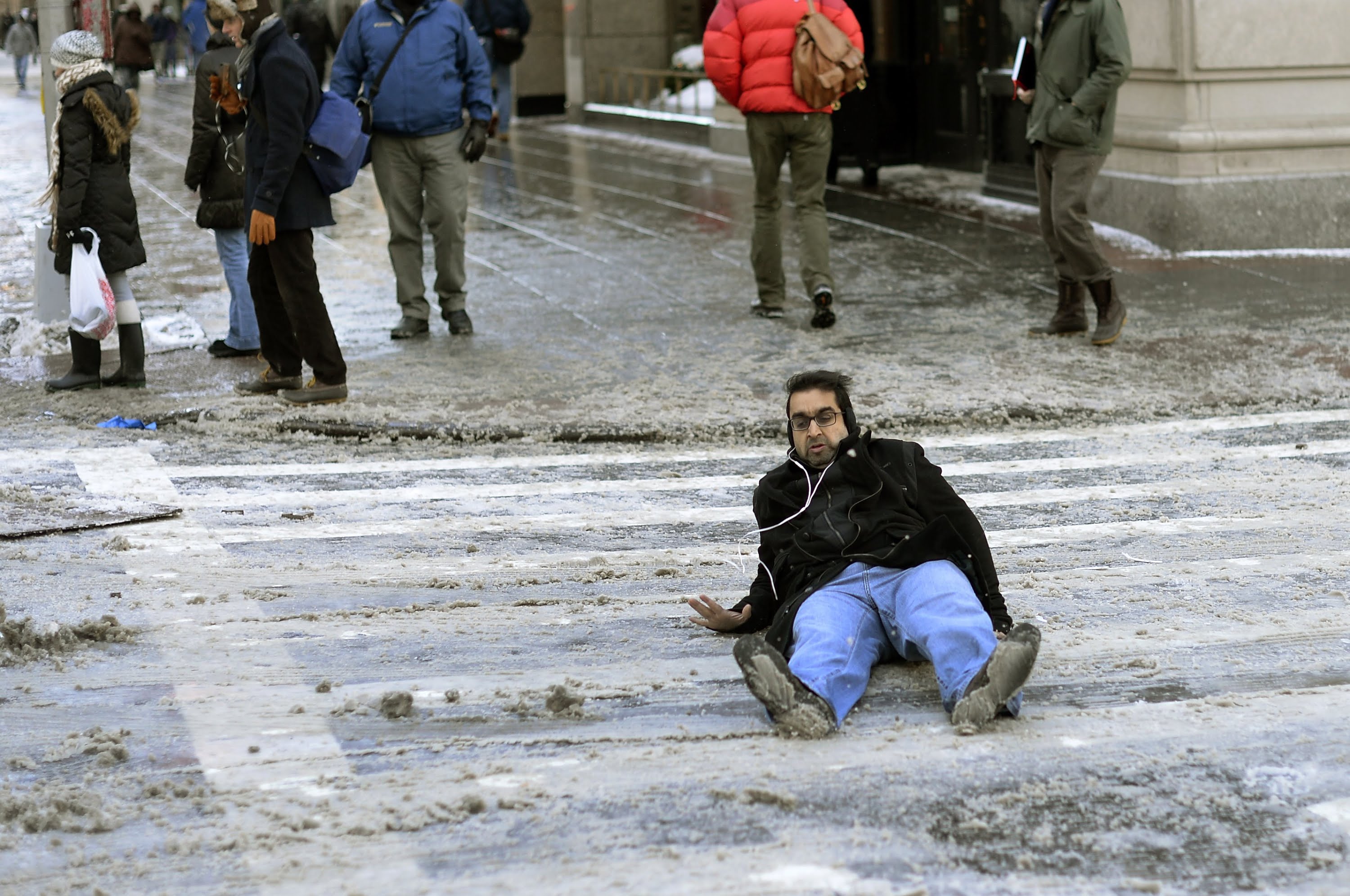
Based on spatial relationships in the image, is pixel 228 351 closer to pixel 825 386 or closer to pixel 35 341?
pixel 35 341

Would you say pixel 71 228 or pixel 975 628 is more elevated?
pixel 71 228

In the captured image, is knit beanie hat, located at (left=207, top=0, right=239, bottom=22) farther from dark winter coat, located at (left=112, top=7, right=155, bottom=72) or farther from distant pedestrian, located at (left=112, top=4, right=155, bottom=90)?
dark winter coat, located at (left=112, top=7, right=155, bottom=72)

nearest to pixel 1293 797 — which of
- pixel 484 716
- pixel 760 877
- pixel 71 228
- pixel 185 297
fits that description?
pixel 760 877

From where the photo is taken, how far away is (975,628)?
13.9 ft

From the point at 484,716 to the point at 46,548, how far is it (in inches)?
94.0

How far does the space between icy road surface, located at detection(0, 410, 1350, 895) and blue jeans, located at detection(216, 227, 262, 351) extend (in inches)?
105

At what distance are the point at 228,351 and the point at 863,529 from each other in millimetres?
5592

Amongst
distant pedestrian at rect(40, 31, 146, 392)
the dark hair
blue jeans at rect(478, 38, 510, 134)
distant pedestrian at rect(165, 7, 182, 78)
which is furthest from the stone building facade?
distant pedestrian at rect(165, 7, 182, 78)

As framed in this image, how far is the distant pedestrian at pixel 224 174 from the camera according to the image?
839 cm

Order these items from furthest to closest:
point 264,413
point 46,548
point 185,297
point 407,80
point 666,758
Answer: point 185,297, point 407,80, point 264,413, point 46,548, point 666,758

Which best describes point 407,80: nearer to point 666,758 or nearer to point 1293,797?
point 666,758

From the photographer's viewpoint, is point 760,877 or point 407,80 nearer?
point 760,877

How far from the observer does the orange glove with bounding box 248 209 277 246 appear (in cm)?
782

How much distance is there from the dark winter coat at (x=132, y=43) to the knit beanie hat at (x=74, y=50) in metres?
21.8
